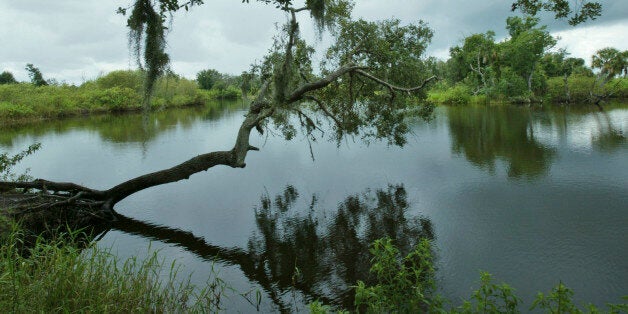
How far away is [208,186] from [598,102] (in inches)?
1604

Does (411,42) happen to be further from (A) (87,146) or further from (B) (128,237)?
(A) (87,146)

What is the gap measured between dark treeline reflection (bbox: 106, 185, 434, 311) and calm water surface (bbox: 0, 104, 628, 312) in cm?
4

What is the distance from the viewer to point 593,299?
6.39 m

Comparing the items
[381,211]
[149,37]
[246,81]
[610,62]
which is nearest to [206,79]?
[610,62]

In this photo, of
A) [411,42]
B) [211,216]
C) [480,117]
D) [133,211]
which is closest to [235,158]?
[211,216]

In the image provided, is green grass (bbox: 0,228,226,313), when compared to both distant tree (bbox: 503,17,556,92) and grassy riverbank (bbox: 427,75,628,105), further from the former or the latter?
distant tree (bbox: 503,17,556,92)

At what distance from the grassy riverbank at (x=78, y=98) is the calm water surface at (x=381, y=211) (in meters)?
20.6

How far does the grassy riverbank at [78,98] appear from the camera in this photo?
4272cm

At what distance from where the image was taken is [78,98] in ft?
169

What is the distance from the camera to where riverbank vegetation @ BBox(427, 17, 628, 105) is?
1639 inches

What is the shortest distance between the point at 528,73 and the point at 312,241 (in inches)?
1652

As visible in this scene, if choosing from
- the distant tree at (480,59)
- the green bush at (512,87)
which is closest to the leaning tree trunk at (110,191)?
the green bush at (512,87)

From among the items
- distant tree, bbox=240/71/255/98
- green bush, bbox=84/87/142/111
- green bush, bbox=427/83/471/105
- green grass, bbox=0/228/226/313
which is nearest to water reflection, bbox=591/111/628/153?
distant tree, bbox=240/71/255/98

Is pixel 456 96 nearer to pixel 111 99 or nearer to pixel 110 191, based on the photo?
pixel 111 99
